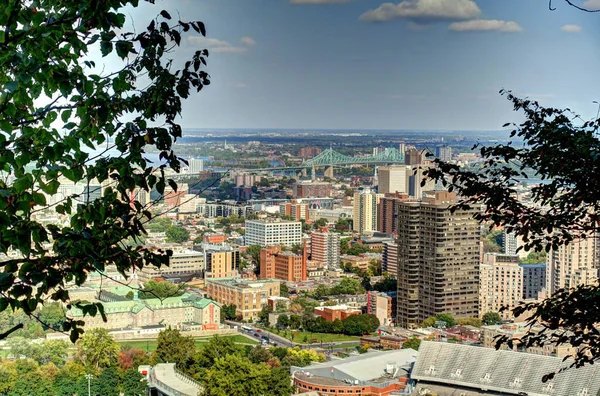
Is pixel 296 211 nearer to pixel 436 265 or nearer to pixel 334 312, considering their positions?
pixel 334 312

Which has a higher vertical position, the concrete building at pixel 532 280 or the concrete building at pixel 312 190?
the concrete building at pixel 312 190

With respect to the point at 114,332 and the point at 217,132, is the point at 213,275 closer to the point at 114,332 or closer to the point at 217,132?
the point at 114,332

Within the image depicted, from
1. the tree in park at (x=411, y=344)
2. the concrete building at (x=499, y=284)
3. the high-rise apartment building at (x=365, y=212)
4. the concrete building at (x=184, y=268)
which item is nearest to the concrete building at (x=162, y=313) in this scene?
the concrete building at (x=184, y=268)

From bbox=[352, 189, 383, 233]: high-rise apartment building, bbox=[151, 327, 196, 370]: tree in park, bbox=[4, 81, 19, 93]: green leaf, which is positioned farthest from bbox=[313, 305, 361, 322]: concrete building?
bbox=[4, 81, 19, 93]: green leaf

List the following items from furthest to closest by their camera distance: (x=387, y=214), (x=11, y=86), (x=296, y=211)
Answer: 1. (x=296, y=211)
2. (x=387, y=214)
3. (x=11, y=86)

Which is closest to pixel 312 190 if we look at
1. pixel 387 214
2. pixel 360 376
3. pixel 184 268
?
pixel 387 214

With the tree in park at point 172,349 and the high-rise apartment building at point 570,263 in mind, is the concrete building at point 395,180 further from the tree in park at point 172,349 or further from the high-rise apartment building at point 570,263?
the tree in park at point 172,349
